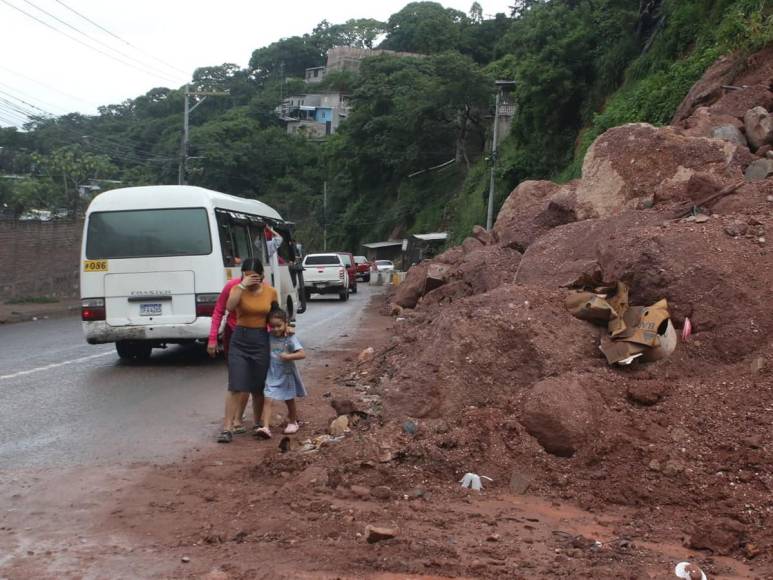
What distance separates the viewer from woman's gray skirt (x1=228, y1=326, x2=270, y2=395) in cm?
797

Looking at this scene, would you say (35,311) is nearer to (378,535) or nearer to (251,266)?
(251,266)

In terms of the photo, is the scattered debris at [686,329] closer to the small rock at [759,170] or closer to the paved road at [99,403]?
the paved road at [99,403]

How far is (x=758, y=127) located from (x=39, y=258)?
894 inches

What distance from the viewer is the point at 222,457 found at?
7.14m

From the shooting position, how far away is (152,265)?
41.6 feet

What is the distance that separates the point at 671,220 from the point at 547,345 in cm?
309

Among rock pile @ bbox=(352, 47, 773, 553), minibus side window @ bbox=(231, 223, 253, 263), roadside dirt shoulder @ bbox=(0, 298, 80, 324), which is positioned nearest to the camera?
rock pile @ bbox=(352, 47, 773, 553)

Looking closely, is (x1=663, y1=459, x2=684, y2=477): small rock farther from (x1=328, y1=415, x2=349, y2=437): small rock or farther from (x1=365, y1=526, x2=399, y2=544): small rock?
(x1=328, y1=415, x2=349, y2=437): small rock

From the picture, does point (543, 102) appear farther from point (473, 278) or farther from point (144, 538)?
point (144, 538)

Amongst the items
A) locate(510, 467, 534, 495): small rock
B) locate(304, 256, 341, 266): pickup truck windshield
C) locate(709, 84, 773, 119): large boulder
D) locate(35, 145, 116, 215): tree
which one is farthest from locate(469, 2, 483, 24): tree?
locate(510, 467, 534, 495): small rock

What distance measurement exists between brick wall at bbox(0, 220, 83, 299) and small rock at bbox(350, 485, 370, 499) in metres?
23.9

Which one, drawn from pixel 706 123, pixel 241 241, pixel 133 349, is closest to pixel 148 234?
pixel 241 241

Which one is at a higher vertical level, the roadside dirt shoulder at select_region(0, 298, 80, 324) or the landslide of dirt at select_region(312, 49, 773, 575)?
the landslide of dirt at select_region(312, 49, 773, 575)

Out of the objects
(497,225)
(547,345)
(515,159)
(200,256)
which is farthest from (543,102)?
(547,345)
